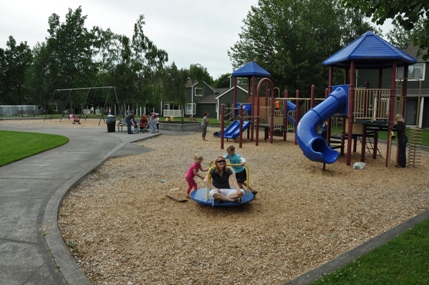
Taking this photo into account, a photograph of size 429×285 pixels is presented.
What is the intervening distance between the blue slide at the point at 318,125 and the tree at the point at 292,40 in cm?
2009

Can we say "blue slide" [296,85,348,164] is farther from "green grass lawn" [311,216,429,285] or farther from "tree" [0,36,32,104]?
"tree" [0,36,32,104]

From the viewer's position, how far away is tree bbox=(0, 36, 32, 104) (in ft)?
232

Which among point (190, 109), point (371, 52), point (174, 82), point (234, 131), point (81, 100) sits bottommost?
point (234, 131)

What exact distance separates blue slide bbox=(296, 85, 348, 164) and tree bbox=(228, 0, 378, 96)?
20.1 meters

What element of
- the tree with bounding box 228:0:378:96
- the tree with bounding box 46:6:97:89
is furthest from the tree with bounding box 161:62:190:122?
the tree with bounding box 46:6:97:89

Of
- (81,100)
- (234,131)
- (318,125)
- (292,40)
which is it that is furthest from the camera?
(81,100)

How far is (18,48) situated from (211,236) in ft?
274

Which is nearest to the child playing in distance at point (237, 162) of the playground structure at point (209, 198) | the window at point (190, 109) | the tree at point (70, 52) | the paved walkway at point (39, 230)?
the playground structure at point (209, 198)

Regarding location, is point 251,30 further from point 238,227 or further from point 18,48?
point 18,48

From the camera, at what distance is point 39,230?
5.61 metres

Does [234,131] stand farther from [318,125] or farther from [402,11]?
[402,11]

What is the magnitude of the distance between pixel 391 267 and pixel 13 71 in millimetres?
83153

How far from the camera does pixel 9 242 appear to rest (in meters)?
5.14

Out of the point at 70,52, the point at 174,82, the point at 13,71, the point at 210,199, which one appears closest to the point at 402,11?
the point at 210,199
